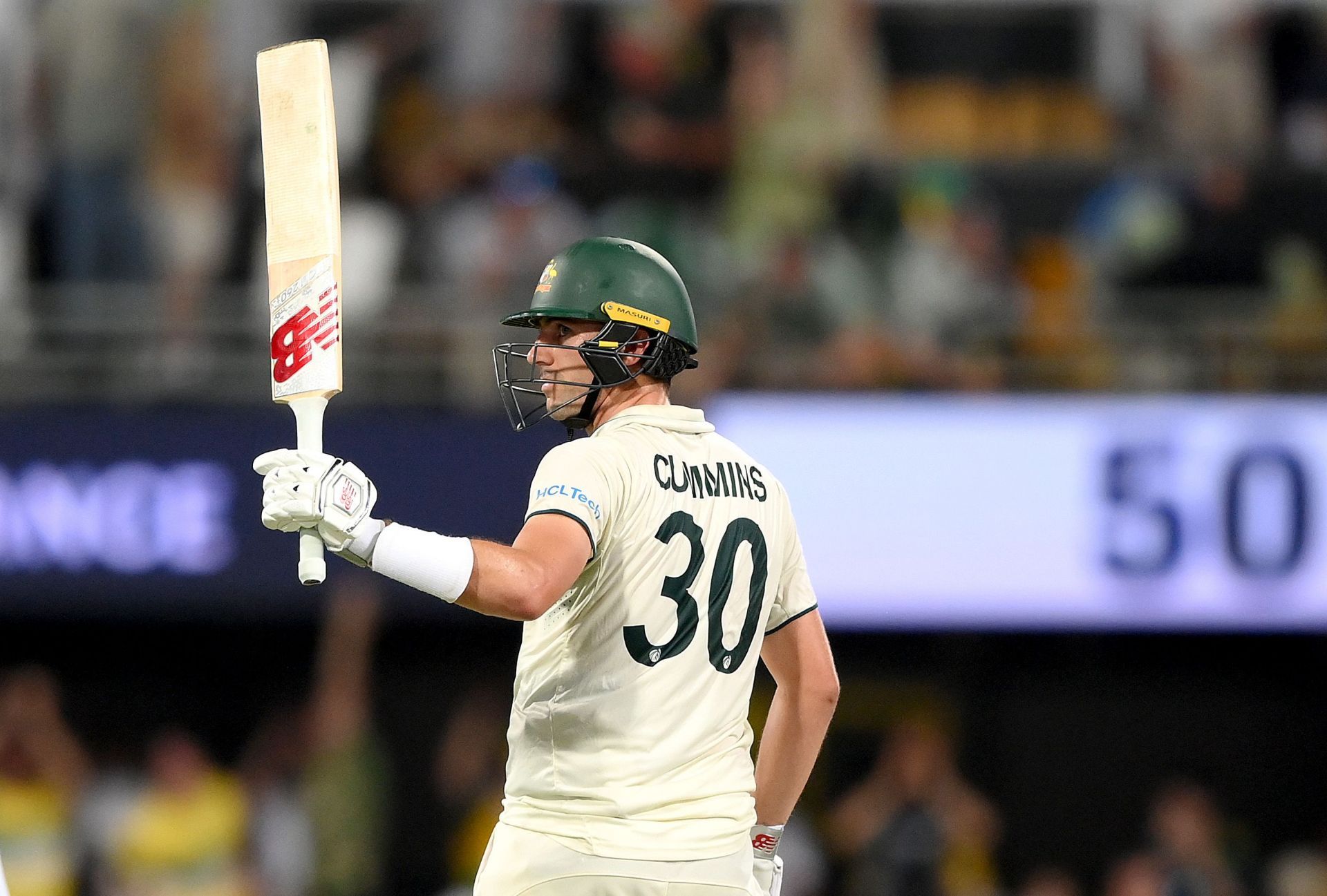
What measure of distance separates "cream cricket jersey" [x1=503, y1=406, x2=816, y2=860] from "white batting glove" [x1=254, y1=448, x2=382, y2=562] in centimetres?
31

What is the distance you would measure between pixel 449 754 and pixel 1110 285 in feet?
13.6

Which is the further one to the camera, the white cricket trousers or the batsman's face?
the batsman's face

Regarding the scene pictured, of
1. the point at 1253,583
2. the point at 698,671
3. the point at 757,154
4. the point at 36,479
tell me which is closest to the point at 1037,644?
the point at 1253,583

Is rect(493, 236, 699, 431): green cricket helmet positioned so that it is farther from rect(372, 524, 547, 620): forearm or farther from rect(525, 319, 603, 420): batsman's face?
rect(372, 524, 547, 620): forearm

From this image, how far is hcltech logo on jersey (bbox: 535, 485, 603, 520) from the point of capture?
372cm

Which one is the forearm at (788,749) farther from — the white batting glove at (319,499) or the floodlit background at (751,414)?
the floodlit background at (751,414)

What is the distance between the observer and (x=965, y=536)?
Result: 976 centimetres

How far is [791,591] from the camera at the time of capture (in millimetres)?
4387

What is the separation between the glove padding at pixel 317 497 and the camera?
3635 mm

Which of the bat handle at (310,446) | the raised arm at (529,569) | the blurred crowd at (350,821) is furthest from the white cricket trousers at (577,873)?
the blurred crowd at (350,821)

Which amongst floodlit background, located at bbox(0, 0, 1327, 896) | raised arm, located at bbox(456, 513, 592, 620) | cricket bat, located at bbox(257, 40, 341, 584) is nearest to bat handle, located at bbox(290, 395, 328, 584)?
cricket bat, located at bbox(257, 40, 341, 584)

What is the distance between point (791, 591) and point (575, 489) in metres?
0.81

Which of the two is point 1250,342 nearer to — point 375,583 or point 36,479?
point 375,583

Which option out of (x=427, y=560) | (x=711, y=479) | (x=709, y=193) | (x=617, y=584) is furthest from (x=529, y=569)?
(x=709, y=193)
